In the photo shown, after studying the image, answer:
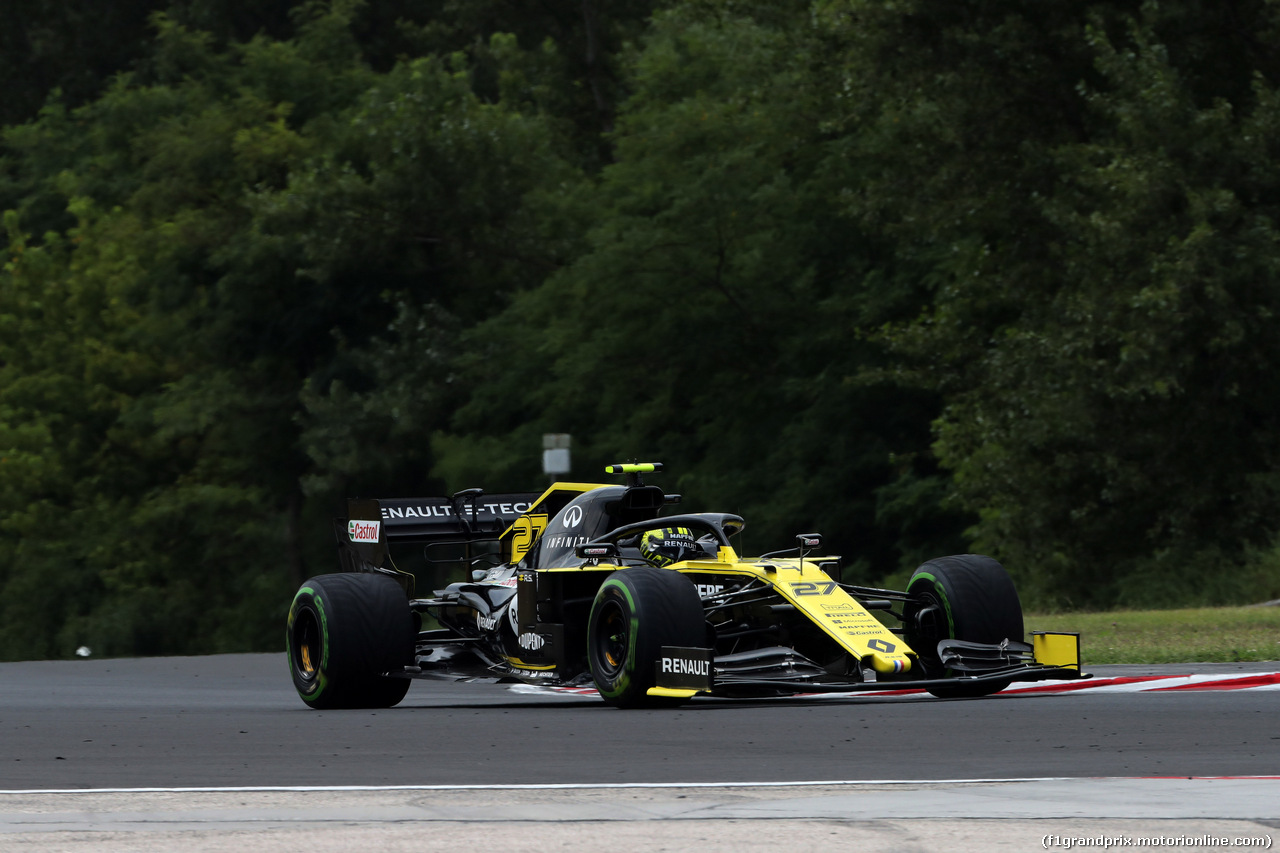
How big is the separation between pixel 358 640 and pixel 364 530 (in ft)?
8.59

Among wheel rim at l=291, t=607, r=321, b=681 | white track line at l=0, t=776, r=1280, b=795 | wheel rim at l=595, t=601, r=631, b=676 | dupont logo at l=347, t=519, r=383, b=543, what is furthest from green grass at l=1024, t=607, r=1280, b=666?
white track line at l=0, t=776, r=1280, b=795

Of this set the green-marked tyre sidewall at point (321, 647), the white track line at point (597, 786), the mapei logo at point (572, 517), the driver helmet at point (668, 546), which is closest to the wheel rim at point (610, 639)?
the driver helmet at point (668, 546)

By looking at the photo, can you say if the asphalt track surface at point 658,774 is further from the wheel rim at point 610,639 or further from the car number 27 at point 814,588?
the car number 27 at point 814,588

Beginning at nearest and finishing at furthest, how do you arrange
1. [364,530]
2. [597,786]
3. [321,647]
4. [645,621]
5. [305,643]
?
[597,786] < [645,621] < [321,647] < [305,643] < [364,530]

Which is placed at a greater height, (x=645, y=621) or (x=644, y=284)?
(x=644, y=284)

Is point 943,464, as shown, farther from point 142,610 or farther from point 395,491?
point 142,610

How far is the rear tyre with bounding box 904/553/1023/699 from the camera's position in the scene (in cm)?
1436

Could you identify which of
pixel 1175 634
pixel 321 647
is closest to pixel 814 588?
pixel 321 647

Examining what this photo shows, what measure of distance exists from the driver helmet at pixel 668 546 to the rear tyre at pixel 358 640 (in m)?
1.87

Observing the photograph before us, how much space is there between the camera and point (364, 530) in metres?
18.1

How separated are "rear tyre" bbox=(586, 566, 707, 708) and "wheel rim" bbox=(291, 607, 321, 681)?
2950mm

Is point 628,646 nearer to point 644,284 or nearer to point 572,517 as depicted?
point 572,517

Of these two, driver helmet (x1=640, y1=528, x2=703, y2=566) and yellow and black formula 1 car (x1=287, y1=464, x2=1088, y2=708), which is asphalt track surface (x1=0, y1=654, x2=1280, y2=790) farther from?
driver helmet (x1=640, y1=528, x2=703, y2=566)

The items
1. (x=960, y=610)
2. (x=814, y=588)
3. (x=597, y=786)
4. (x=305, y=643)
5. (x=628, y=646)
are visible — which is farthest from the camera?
(x=305, y=643)
